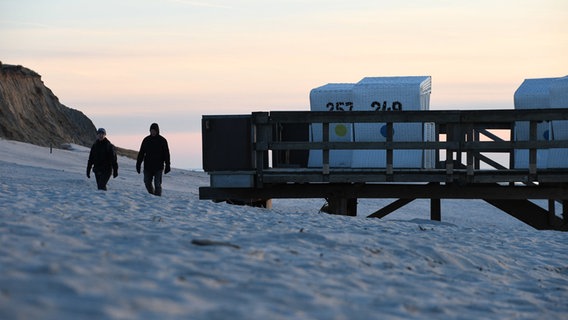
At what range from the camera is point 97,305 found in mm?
5672

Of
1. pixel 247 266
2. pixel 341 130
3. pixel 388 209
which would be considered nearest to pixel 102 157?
pixel 341 130

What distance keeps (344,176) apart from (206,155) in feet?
8.82

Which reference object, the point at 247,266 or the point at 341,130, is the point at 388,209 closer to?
the point at 341,130

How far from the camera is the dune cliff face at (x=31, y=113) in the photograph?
5628 centimetres

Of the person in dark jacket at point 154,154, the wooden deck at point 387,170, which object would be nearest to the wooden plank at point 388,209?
the wooden deck at point 387,170

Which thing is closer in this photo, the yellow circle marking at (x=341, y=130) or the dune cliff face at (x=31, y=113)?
the yellow circle marking at (x=341, y=130)

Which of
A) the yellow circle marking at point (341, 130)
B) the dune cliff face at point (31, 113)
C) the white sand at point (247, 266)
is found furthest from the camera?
the dune cliff face at point (31, 113)

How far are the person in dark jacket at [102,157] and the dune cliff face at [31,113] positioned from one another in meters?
39.7

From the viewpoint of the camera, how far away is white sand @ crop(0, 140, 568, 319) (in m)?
6.04

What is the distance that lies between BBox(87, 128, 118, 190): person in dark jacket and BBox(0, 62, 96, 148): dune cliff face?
130ft

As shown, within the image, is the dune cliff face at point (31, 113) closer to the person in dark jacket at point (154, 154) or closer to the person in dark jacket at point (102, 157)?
the person in dark jacket at point (102, 157)

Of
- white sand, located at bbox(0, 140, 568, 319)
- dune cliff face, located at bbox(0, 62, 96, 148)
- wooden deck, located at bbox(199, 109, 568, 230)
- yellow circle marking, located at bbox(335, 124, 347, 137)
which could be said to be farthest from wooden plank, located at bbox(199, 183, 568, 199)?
dune cliff face, located at bbox(0, 62, 96, 148)

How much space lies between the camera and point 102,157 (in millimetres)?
16250

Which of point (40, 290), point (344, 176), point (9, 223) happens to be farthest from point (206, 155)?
point (40, 290)
